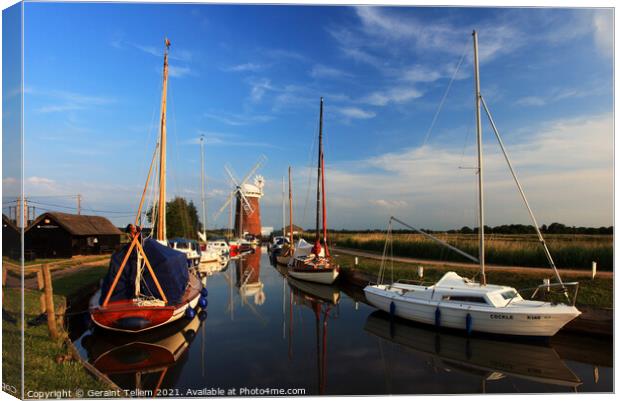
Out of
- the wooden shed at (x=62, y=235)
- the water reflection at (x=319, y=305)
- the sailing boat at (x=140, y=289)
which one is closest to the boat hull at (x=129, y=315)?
the sailing boat at (x=140, y=289)

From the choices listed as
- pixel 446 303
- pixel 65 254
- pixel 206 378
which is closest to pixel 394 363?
pixel 446 303

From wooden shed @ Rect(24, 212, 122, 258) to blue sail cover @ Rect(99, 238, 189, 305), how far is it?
18.7m

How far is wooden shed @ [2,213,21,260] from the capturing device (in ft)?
24.4

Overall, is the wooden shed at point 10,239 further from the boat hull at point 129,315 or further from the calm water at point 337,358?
the boat hull at point 129,315

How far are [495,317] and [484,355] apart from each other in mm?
1843

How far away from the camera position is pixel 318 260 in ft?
97.9

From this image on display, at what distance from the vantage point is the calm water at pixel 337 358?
10523 mm

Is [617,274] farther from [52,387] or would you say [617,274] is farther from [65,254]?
[65,254]

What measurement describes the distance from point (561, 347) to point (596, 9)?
1050 cm

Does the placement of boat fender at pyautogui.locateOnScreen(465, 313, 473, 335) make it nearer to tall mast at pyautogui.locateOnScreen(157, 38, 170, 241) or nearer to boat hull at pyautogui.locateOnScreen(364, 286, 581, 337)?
boat hull at pyautogui.locateOnScreen(364, 286, 581, 337)

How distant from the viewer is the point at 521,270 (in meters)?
22.9

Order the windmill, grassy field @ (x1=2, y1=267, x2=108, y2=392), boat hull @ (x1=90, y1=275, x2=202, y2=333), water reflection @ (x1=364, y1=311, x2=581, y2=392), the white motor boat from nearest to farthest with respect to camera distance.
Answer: grassy field @ (x1=2, y1=267, x2=108, y2=392) < water reflection @ (x1=364, y1=311, x2=581, y2=392) < boat hull @ (x1=90, y1=275, x2=202, y2=333) < the white motor boat < the windmill

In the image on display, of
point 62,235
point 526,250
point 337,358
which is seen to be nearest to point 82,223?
point 62,235

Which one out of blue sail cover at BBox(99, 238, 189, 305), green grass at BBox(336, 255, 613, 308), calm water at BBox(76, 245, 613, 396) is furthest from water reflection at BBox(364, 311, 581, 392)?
blue sail cover at BBox(99, 238, 189, 305)
